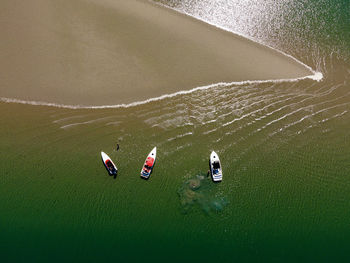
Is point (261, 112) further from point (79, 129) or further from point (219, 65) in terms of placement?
point (79, 129)

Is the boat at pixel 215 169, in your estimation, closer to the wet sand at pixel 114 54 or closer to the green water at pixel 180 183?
the green water at pixel 180 183

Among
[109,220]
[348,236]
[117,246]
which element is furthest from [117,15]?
Result: [348,236]

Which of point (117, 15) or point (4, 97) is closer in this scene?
point (4, 97)

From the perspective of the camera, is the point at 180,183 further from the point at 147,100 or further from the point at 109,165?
the point at 147,100

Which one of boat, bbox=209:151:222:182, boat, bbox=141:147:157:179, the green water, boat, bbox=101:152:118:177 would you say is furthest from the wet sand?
boat, bbox=209:151:222:182

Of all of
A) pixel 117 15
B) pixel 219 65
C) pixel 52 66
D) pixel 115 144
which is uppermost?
pixel 117 15

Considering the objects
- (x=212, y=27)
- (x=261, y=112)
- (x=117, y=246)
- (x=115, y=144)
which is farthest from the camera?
(x=212, y=27)

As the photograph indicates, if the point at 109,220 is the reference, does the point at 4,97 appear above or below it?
above
